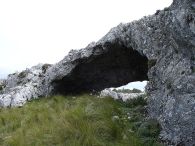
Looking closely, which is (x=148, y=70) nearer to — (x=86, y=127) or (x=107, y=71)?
(x=86, y=127)

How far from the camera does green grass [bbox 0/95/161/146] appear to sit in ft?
35.2

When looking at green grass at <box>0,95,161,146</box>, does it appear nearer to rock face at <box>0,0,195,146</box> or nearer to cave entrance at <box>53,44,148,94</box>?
rock face at <box>0,0,195,146</box>

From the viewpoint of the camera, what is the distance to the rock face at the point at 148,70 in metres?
10.2

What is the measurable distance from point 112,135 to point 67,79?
7203 mm

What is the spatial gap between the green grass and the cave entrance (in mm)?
2140

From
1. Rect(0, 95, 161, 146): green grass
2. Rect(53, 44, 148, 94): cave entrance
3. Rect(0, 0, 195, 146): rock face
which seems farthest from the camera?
Rect(53, 44, 148, 94): cave entrance

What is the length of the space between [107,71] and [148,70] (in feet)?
15.3

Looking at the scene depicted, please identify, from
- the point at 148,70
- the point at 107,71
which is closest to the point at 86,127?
the point at 148,70

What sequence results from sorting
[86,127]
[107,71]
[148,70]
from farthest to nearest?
[107,71] < [148,70] < [86,127]

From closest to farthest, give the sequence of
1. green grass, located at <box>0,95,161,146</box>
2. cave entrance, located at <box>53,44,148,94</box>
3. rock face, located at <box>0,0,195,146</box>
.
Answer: rock face, located at <box>0,0,195,146</box>, green grass, located at <box>0,95,161,146</box>, cave entrance, located at <box>53,44,148,94</box>

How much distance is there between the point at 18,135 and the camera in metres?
11.8

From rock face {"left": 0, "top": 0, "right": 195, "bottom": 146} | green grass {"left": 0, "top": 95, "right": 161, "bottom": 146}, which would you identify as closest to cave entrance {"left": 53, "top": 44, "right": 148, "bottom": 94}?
rock face {"left": 0, "top": 0, "right": 195, "bottom": 146}

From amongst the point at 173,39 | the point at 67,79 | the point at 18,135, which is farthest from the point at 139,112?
the point at 67,79

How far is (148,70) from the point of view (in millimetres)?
12734
